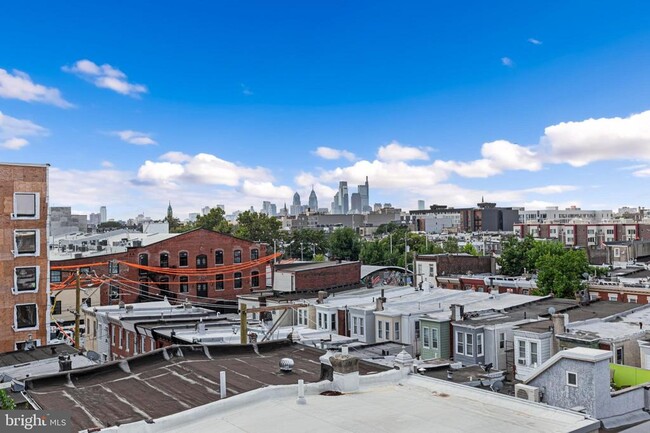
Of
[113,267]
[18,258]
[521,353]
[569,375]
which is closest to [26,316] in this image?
[18,258]

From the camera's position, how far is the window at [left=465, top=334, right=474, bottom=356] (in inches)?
1374

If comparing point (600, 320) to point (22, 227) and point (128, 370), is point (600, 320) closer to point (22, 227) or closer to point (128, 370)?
point (128, 370)

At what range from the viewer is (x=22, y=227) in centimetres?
3428

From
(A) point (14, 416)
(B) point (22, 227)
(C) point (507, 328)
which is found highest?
(B) point (22, 227)

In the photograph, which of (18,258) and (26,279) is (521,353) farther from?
(18,258)

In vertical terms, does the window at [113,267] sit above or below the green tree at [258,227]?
below

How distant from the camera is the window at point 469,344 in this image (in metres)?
34.9

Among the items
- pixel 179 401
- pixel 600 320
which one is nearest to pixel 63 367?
pixel 179 401

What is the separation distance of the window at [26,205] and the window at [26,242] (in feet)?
3.14

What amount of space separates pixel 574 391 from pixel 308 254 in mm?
117767

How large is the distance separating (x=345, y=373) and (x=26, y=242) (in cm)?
2671

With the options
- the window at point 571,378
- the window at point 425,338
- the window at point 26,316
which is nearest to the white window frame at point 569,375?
the window at point 571,378

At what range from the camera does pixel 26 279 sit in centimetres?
3441

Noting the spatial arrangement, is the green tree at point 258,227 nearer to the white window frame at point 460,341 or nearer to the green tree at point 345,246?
the green tree at point 345,246
